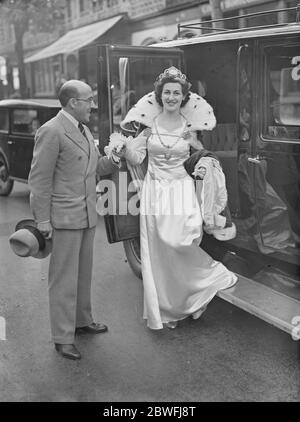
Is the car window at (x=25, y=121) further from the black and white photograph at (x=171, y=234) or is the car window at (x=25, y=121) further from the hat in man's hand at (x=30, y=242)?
the hat in man's hand at (x=30, y=242)

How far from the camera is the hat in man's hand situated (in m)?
3.56

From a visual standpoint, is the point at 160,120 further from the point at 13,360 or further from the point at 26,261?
the point at 26,261

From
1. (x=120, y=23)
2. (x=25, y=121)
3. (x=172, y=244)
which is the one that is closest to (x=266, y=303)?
(x=172, y=244)

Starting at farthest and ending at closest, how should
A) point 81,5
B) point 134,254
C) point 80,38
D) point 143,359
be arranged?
point 81,5 → point 80,38 → point 134,254 → point 143,359

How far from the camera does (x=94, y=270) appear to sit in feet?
18.6

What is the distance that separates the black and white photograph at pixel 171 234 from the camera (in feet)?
11.3

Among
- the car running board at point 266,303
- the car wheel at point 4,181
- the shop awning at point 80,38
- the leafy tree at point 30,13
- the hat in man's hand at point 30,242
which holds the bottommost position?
→ the car wheel at point 4,181

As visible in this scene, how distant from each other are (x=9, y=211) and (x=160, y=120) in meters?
4.95

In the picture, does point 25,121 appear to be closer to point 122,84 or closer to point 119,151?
point 122,84

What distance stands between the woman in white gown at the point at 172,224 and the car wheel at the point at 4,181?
586 cm

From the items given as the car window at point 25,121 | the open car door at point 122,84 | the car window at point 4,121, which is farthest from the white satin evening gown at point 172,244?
the car window at point 4,121

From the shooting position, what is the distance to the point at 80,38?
62.5 ft

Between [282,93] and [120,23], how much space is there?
53.9 feet

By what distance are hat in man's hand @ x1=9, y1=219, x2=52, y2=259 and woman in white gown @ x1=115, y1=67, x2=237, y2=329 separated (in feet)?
2.74
